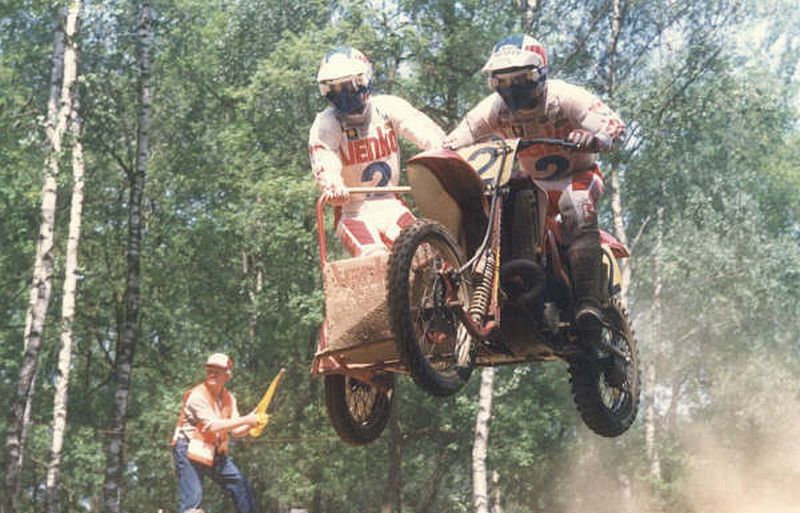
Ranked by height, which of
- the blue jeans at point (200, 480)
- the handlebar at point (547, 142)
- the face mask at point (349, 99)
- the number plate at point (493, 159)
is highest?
the face mask at point (349, 99)

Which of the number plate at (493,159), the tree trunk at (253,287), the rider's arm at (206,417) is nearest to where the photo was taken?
the number plate at (493,159)

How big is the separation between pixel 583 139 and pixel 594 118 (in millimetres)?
372

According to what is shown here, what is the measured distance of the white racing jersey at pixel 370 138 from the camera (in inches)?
298

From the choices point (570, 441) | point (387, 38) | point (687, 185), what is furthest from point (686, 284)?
point (387, 38)

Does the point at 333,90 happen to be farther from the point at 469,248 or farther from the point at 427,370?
the point at 427,370

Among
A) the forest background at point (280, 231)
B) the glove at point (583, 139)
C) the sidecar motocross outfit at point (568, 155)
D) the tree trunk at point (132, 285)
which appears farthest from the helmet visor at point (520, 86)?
the forest background at point (280, 231)

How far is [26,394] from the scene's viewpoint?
19.7 meters

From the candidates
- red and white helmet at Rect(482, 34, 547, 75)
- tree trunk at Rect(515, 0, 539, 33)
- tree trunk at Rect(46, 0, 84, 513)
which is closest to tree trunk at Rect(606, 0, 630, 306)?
tree trunk at Rect(515, 0, 539, 33)

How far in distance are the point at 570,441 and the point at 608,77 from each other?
10130 millimetres

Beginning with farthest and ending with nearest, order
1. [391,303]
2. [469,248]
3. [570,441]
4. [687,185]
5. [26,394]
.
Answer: [687,185] → [570,441] → [26,394] → [469,248] → [391,303]

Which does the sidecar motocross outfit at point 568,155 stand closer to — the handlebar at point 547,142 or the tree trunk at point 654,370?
the handlebar at point 547,142

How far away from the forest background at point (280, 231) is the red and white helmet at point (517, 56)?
602 inches

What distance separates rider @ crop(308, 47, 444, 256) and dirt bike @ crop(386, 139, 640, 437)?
1058 millimetres

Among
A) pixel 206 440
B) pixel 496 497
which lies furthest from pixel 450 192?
pixel 496 497
